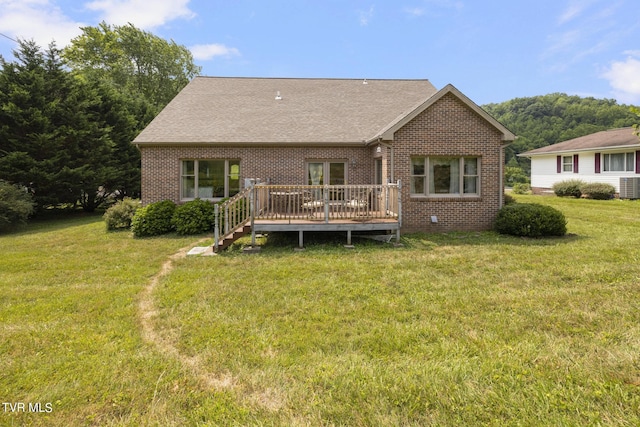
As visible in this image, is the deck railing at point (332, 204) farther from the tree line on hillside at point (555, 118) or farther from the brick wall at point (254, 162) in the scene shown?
the tree line on hillside at point (555, 118)

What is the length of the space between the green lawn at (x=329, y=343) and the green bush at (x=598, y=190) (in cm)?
1653

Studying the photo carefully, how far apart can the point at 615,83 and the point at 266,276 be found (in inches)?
1793

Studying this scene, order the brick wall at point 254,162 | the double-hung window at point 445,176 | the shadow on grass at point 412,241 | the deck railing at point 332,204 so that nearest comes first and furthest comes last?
the shadow on grass at point 412,241 < the deck railing at point 332,204 < the double-hung window at point 445,176 < the brick wall at point 254,162

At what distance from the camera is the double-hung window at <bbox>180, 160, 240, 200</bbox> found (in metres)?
12.6

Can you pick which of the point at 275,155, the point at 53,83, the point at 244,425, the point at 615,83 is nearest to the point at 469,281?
the point at 244,425

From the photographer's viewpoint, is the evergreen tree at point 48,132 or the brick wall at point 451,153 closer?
the brick wall at point 451,153

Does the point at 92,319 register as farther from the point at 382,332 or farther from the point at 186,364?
the point at 382,332

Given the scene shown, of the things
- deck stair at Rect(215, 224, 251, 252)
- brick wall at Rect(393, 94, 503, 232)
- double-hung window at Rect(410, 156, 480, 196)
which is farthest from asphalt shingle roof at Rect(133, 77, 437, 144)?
deck stair at Rect(215, 224, 251, 252)

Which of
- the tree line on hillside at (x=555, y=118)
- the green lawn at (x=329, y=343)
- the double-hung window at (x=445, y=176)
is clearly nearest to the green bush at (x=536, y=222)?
the double-hung window at (x=445, y=176)

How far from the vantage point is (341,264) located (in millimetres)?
7137

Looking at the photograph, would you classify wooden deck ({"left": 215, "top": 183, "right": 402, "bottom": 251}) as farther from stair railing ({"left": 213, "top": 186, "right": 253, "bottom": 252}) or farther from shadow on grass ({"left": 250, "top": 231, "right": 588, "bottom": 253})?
shadow on grass ({"left": 250, "top": 231, "right": 588, "bottom": 253})

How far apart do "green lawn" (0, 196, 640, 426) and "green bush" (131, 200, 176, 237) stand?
354 cm

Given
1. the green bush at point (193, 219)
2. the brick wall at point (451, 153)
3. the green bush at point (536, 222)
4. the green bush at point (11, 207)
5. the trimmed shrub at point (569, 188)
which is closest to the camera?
the green bush at point (536, 222)

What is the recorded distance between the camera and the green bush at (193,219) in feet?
36.1
